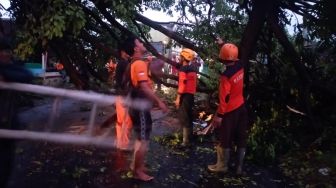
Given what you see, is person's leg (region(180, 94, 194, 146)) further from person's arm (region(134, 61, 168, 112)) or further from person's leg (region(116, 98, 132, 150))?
person's arm (region(134, 61, 168, 112))

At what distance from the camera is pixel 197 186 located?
597cm

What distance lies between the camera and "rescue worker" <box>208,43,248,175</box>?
20.2 feet

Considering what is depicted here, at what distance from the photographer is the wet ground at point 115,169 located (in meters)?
5.79

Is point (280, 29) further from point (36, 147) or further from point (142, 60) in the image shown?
point (36, 147)

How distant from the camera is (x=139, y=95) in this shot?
18.8ft

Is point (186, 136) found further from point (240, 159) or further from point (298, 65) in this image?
point (298, 65)

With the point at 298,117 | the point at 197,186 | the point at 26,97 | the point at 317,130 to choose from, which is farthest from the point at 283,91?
the point at 26,97

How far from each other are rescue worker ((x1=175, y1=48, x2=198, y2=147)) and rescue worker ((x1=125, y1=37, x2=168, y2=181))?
2398 millimetres

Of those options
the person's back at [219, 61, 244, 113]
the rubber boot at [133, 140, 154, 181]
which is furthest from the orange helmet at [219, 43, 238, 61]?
the rubber boot at [133, 140, 154, 181]

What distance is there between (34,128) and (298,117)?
563 cm

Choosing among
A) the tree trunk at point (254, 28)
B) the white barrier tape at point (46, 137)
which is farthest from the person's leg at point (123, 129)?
the tree trunk at point (254, 28)

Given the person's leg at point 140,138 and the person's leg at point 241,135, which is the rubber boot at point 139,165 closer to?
the person's leg at point 140,138

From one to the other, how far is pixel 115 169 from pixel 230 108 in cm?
195

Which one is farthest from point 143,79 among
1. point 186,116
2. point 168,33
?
point 168,33
